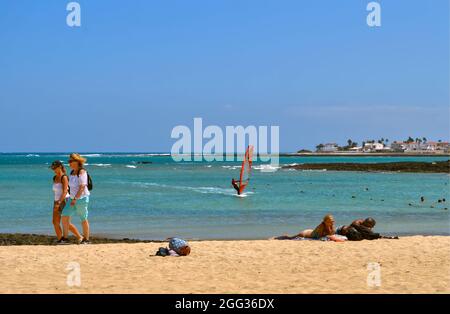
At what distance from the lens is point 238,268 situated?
10.2 m

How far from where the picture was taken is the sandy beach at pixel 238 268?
856 cm

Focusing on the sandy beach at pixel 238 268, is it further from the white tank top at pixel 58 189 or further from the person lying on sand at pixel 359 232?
the white tank top at pixel 58 189

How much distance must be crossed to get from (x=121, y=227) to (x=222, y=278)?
37.5ft

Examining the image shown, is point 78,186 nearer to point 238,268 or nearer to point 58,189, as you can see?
point 58,189

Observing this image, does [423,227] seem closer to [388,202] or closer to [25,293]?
[388,202]

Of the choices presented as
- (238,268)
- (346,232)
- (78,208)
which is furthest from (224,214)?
(238,268)

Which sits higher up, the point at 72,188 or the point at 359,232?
the point at 72,188

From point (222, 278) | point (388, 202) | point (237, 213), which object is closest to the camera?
point (222, 278)

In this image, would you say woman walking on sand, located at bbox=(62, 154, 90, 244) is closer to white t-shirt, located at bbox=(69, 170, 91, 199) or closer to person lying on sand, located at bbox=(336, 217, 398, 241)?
white t-shirt, located at bbox=(69, 170, 91, 199)

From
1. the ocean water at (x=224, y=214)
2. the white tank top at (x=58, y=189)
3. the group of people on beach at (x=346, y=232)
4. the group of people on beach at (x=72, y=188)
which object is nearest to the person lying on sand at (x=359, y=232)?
the group of people on beach at (x=346, y=232)

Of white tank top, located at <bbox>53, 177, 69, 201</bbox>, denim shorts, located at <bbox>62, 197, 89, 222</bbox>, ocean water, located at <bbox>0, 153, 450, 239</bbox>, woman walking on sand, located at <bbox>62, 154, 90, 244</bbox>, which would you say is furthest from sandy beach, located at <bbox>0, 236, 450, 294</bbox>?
ocean water, located at <bbox>0, 153, 450, 239</bbox>

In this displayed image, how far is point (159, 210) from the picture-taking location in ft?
88.2

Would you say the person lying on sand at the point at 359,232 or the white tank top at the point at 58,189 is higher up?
the white tank top at the point at 58,189
